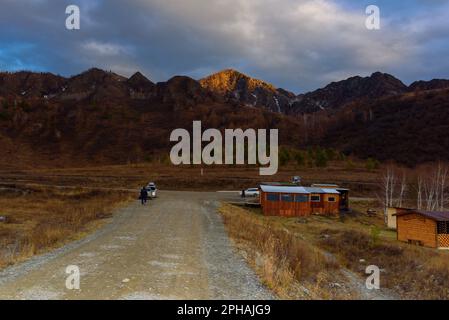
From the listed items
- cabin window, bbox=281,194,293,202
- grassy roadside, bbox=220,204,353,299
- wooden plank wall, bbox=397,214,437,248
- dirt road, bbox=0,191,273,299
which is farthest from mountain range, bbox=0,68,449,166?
grassy roadside, bbox=220,204,353,299

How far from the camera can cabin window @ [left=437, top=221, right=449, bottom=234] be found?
32.1 meters

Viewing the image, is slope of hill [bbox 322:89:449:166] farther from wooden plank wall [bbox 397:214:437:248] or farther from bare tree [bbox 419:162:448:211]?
wooden plank wall [bbox 397:214:437:248]

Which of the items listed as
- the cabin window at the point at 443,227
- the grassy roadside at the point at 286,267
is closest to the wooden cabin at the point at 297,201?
the cabin window at the point at 443,227

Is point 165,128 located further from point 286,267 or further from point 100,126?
point 286,267

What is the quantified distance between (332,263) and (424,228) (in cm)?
1645

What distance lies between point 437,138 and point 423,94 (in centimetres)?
5707

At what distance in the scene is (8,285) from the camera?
34.6 ft

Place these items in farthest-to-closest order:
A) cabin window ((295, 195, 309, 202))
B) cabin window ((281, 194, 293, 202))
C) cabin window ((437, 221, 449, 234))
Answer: cabin window ((295, 195, 309, 202)) < cabin window ((281, 194, 293, 202)) < cabin window ((437, 221, 449, 234))

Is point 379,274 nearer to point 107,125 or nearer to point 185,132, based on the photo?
point 185,132

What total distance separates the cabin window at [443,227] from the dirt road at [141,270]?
801 inches

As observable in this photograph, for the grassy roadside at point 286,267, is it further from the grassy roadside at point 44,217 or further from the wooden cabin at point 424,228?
the wooden cabin at point 424,228

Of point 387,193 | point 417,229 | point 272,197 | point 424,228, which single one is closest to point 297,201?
point 272,197

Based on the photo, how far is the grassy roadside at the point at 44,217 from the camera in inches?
729

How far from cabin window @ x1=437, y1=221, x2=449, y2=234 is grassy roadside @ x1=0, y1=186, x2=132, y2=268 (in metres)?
25.8
